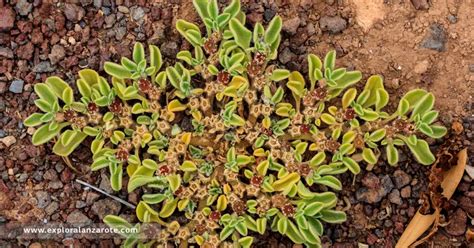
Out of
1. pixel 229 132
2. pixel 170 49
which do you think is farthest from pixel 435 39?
pixel 170 49

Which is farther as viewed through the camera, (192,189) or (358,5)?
(358,5)

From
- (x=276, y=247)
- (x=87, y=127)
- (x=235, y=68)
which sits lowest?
(x=276, y=247)

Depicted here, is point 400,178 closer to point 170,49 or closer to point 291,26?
point 291,26

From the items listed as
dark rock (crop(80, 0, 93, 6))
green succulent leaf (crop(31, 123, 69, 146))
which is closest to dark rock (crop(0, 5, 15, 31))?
dark rock (crop(80, 0, 93, 6))

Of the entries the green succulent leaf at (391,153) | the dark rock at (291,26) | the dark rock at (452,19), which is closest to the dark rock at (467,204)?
the green succulent leaf at (391,153)

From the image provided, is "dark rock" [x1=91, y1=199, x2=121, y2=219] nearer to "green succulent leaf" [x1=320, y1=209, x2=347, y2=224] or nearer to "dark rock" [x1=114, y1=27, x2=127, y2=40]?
"dark rock" [x1=114, y1=27, x2=127, y2=40]

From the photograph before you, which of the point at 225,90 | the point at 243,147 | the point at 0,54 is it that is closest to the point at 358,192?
the point at 243,147

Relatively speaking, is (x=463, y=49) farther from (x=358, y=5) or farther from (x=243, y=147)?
(x=243, y=147)
